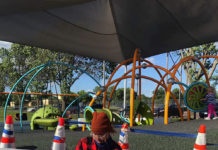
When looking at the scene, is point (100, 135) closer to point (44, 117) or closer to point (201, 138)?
point (201, 138)

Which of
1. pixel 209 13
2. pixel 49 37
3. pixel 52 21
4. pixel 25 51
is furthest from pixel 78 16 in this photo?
pixel 25 51

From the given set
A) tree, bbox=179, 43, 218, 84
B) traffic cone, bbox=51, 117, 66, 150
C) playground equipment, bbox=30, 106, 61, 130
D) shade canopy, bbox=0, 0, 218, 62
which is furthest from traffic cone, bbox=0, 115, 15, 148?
tree, bbox=179, 43, 218, 84

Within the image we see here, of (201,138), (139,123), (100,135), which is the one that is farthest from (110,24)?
(100,135)

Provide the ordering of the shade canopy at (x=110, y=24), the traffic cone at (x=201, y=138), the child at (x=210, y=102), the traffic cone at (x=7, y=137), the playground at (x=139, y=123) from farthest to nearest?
the child at (x=210, y=102)
the shade canopy at (x=110, y=24)
the playground at (x=139, y=123)
the traffic cone at (x=7, y=137)
the traffic cone at (x=201, y=138)

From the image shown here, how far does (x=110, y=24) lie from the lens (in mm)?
13930

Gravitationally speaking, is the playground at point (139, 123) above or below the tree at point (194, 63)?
below

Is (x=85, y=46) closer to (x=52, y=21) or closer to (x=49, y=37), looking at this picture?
(x=49, y=37)

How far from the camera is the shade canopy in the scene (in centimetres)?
1188

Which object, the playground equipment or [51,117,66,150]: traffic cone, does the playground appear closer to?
the playground equipment

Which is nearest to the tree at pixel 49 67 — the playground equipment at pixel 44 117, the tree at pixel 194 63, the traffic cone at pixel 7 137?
the tree at pixel 194 63

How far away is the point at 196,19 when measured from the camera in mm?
12805

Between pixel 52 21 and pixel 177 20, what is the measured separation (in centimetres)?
429

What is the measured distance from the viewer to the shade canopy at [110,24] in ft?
39.0

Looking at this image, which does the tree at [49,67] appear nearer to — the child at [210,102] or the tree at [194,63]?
the tree at [194,63]
